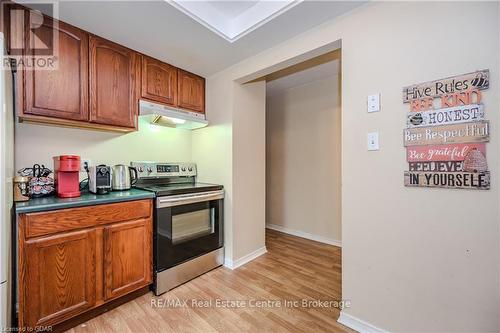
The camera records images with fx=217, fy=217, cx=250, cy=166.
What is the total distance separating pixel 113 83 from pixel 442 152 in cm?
252

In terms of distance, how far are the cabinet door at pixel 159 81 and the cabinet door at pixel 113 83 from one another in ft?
0.24

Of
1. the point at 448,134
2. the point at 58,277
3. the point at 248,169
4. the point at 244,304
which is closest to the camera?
the point at 448,134

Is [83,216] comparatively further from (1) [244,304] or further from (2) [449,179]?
(2) [449,179]

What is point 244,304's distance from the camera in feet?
5.92

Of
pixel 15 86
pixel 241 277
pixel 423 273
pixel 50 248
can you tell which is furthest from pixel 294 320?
pixel 15 86

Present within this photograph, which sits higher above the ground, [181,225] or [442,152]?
[442,152]

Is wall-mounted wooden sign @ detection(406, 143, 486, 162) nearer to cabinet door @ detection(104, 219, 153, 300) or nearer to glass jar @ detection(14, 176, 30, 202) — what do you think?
cabinet door @ detection(104, 219, 153, 300)

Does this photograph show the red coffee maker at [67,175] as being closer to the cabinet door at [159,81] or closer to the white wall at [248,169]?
the cabinet door at [159,81]

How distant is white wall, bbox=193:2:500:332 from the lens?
1115 mm

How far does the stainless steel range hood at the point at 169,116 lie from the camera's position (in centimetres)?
206

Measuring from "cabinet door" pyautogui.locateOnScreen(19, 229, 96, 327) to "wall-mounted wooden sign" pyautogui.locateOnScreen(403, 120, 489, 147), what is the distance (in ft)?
7.35

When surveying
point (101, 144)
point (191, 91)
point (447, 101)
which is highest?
point (191, 91)

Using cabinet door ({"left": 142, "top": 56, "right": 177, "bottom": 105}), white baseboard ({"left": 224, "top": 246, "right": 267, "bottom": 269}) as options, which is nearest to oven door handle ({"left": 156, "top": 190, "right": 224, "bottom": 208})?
white baseboard ({"left": 224, "top": 246, "right": 267, "bottom": 269})

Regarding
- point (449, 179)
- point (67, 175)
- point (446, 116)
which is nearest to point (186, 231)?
point (67, 175)
